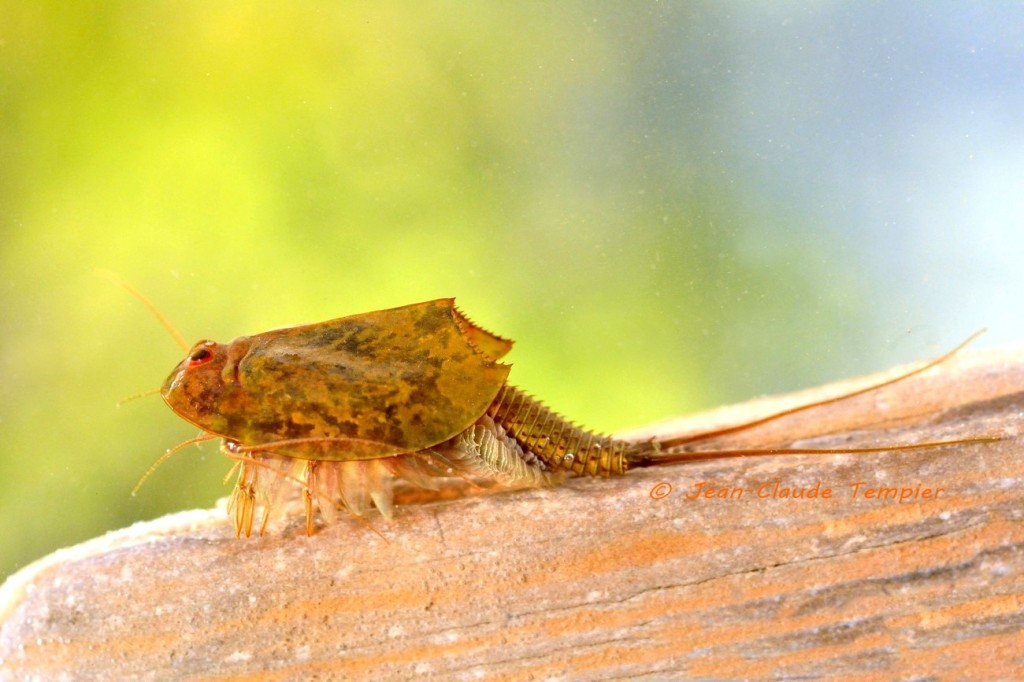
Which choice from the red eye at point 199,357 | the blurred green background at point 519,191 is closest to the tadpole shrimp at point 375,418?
the red eye at point 199,357

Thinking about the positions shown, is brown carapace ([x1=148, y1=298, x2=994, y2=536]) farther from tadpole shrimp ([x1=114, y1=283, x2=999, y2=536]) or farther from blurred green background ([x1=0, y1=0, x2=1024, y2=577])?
blurred green background ([x1=0, y1=0, x2=1024, y2=577])

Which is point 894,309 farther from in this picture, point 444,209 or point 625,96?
point 444,209

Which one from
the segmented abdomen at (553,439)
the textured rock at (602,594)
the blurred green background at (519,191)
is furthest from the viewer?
the blurred green background at (519,191)

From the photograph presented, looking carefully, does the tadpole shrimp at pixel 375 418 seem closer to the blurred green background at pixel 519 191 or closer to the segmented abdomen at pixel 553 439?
the segmented abdomen at pixel 553 439

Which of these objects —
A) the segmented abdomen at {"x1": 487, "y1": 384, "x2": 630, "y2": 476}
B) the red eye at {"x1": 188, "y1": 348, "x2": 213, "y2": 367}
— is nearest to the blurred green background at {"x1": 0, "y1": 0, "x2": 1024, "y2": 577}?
the segmented abdomen at {"x1": 487, "y1": 384, "x2": 630, "y2": 476}

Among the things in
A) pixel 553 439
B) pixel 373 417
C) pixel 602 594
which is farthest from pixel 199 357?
pixel 602 594

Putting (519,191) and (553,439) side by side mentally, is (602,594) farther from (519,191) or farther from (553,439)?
(519,191)
